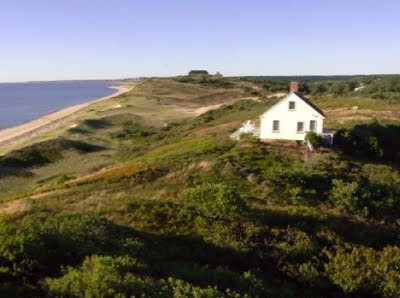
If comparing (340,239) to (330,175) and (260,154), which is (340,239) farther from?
(260,154)

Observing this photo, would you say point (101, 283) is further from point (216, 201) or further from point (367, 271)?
point (216, 201)

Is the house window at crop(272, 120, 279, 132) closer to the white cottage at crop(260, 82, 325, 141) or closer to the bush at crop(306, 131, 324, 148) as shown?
the white cottage at crop(260, 82, 325, 141)

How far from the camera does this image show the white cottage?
44188 mm

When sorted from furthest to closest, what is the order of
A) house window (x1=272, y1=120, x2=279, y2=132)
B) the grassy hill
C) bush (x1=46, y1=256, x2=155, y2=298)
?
house window (x1=272, y1=120, x2=279, y2=132)
the grassy hill
bush (x1=46, y1=256, x2=155, y2=298)

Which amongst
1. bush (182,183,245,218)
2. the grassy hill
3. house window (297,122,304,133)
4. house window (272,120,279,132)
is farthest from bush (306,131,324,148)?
Result: bush (182,183,245,218)

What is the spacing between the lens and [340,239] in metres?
24.6

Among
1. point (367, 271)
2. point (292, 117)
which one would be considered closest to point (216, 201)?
point (367, 271)

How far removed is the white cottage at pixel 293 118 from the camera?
44188 mm

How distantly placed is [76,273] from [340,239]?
1359 centimetres

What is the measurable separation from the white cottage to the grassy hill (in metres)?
1.36

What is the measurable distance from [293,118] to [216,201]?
67.3ft

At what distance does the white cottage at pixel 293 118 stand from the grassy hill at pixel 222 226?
136 cm

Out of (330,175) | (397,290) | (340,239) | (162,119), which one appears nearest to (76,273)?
(397,290)

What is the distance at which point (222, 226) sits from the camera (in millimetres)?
24922
